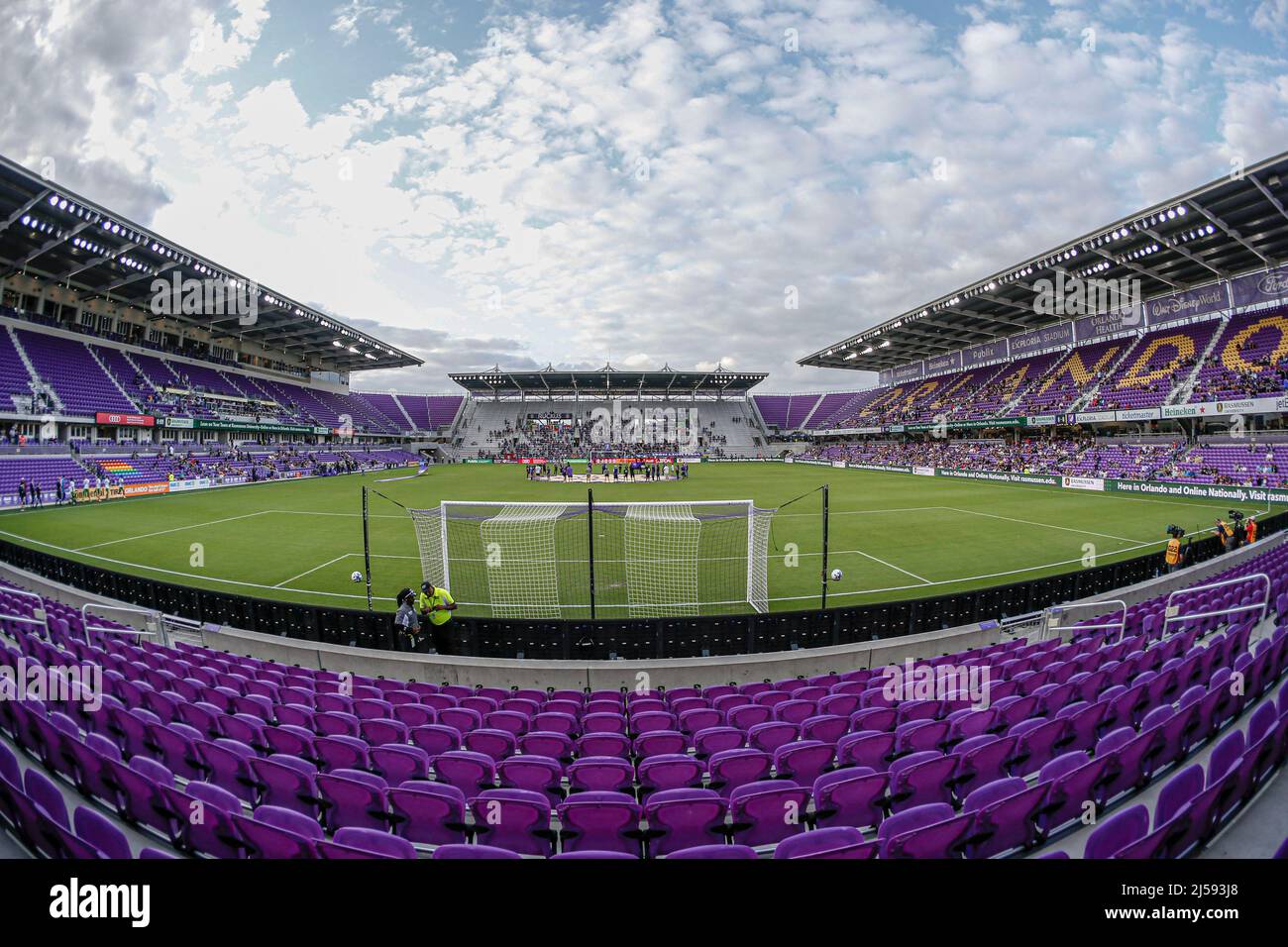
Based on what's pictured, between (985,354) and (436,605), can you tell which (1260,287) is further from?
(436,605)

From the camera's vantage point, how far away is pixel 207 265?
129ft

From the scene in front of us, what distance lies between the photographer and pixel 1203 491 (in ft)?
98.5

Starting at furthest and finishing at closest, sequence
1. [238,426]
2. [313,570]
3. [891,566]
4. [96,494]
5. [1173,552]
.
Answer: [238,426] → [96,494] → [891,566] → [313,570] → [1173,552]

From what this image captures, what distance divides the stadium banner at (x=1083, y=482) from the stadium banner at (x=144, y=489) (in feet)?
206

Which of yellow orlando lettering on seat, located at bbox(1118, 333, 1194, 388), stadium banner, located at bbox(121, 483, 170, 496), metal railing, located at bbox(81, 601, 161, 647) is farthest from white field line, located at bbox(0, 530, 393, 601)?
yellow orlando lettering on seat, located at bbox(1118, 333, 1194, 388)

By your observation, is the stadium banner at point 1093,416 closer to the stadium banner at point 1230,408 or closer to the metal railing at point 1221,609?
the stadium banner at point 1230,408

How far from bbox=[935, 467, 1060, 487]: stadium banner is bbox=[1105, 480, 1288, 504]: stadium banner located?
14.5 feet

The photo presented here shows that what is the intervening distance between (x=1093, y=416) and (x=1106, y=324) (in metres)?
15.3

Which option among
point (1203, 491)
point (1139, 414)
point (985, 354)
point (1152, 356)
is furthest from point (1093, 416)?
point (985, 354)

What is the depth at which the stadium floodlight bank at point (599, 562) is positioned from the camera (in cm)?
1292

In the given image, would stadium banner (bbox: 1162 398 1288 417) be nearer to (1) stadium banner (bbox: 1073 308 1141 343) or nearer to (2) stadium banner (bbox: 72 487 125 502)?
(1) stadium banner (bbox: 1073 308 1141 343)

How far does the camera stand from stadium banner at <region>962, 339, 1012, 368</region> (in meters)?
Answer: 61.5

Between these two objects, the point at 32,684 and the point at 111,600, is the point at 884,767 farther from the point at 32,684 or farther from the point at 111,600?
the point at 111,600
